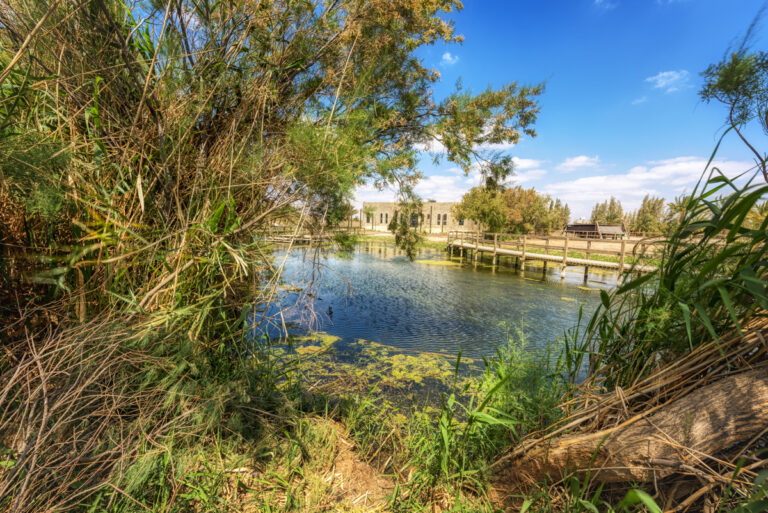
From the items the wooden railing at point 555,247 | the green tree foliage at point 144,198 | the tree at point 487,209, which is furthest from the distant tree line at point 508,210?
the green tree foliage at point 144,198

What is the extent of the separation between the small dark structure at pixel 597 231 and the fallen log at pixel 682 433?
25.7 metres

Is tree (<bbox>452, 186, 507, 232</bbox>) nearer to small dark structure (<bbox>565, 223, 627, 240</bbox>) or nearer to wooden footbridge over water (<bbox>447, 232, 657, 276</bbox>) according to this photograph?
wooden footbridge over water (<bbox>447, 232, 657, 276</bbox>)

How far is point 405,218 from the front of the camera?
5.01m

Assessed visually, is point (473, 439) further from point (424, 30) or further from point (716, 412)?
point (424, 30)

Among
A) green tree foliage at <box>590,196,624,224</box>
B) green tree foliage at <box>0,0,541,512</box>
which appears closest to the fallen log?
green tree foliage at <box>0,0,541,512</box>

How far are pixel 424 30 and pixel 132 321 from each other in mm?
4135

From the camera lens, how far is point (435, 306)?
827 cm

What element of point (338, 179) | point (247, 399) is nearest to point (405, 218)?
point (338, 179)

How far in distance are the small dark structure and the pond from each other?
12290 millimetres

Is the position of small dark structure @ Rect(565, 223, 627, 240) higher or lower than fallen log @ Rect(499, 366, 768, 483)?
higher

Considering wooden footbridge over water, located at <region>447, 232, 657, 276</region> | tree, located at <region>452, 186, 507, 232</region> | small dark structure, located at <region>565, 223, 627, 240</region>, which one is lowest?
wooden footbridge over water, located at <region>447, 232, 657, 276</region>

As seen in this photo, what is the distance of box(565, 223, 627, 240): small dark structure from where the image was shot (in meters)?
23.7

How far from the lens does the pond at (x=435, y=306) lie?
212 inches

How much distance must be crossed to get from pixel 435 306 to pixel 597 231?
22.8 m
